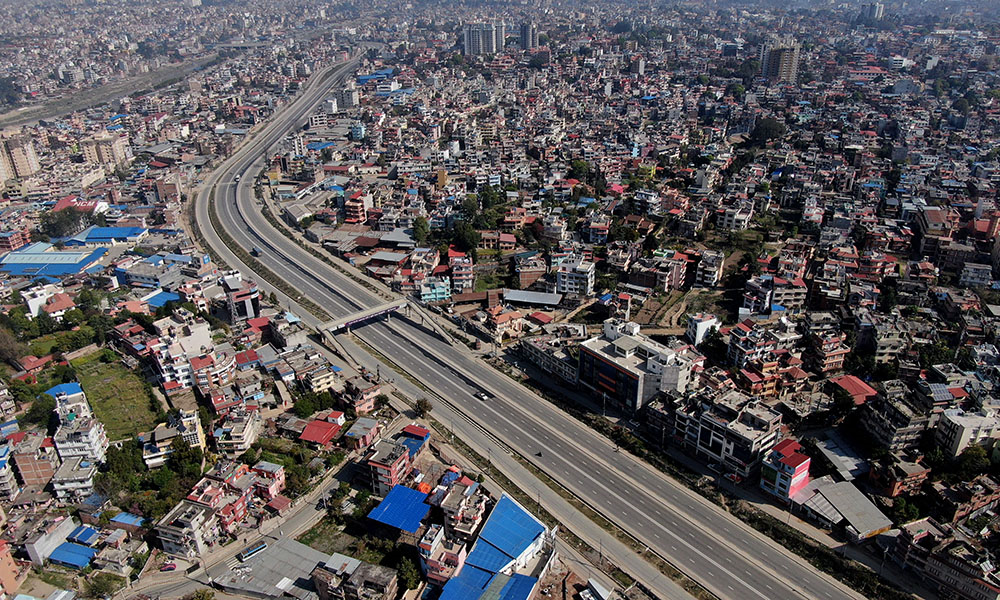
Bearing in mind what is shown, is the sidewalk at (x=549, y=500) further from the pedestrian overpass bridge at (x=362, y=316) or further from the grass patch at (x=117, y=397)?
the grass patch at (x=117, y=397)

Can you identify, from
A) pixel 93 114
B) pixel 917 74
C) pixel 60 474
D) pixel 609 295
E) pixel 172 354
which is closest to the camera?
pixel 60 474

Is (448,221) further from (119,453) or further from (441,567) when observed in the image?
(441,567)

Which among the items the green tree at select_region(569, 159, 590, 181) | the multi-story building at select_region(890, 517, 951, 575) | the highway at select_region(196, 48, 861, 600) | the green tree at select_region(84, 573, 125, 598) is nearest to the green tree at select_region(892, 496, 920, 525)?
the multi-story building at select_region(890, 517, 951, 575)

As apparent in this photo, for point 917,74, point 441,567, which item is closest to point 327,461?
point 441,567

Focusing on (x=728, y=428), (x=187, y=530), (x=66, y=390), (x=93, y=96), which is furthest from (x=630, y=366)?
(x=93, y=96)

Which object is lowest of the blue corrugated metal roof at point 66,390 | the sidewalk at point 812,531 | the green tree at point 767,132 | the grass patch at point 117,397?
the grass patch at point 117,397

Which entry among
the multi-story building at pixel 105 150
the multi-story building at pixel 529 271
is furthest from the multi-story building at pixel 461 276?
the multi-story building at pixel 105 150
